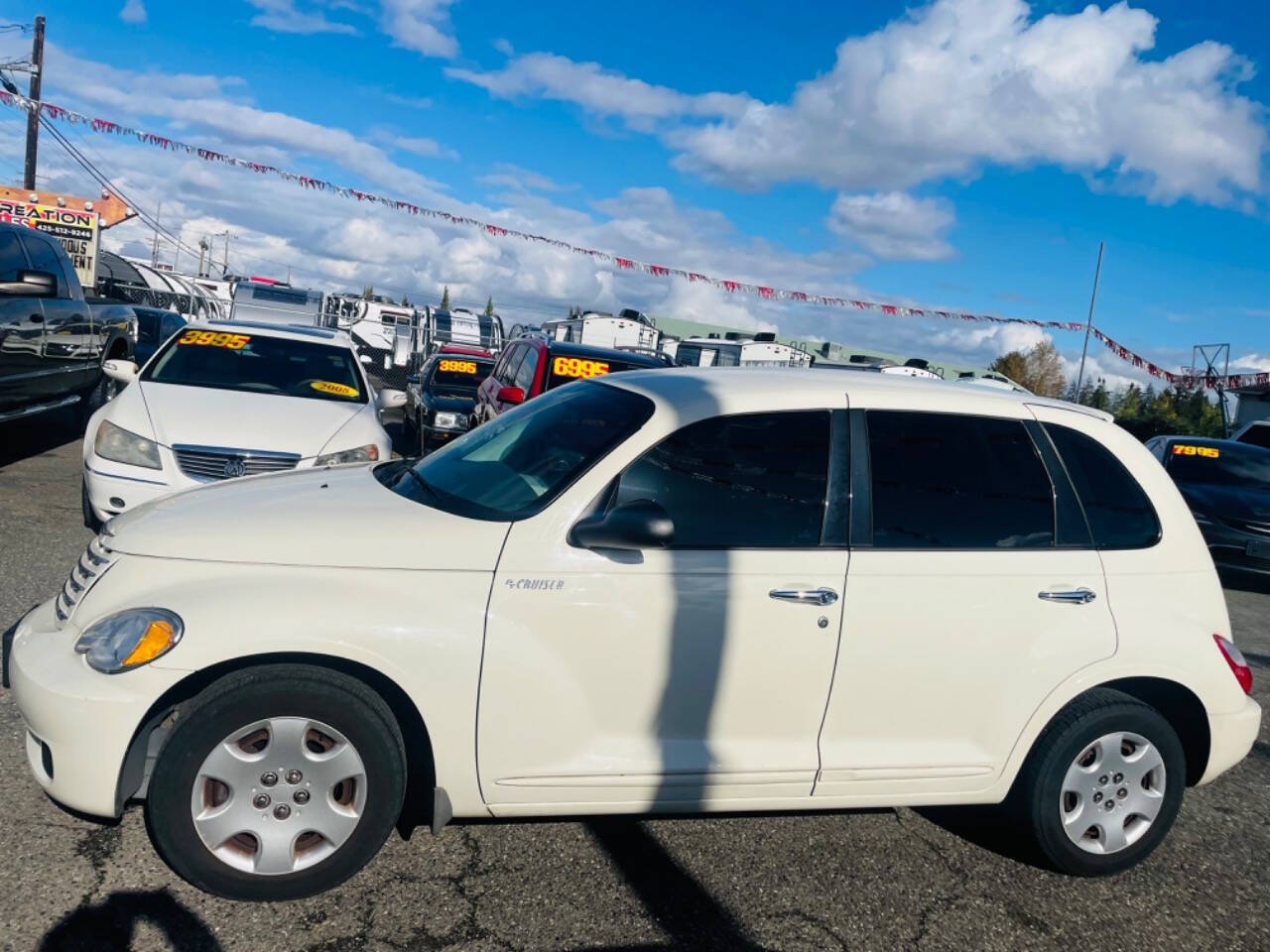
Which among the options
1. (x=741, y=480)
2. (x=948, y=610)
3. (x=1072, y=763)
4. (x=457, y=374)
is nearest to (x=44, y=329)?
(x=457, y=374)

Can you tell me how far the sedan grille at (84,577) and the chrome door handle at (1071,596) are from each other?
3.13 m

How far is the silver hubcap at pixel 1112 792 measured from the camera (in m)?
3.77

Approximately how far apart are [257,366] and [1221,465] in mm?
10242

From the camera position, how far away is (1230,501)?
10.6m

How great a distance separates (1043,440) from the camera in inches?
154

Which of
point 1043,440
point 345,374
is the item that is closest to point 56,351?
point 345,374

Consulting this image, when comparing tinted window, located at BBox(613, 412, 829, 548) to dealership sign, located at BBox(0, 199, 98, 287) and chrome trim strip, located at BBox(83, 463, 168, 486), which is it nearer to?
chrome trim strip, located at BBox(83, 463, 168, 486)

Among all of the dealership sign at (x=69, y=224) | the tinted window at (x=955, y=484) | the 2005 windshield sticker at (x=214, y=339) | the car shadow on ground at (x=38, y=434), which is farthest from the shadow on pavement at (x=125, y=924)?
the dealership sign at (x=69, y=224)

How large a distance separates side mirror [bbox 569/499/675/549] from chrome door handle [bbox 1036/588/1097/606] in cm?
142

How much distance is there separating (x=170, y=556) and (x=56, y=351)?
25.8 ft

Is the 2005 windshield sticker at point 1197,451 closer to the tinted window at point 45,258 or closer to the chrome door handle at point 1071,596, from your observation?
the chrome door handle at point 1071,596

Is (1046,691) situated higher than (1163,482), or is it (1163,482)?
(1163,482)

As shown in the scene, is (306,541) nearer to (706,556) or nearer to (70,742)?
(70,742)

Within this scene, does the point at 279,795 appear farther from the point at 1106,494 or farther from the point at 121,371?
the point at 121,371
